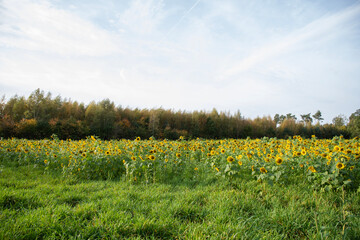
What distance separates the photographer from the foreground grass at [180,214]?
1.83 meters

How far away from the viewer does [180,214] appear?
2.33 m

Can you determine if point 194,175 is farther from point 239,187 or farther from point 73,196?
point 73,196

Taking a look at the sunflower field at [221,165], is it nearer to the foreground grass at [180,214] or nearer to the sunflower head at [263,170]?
the sunflower head at [263,170]

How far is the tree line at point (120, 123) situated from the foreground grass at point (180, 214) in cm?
610

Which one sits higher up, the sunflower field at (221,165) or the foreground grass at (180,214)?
the sunflower field at (221,165)

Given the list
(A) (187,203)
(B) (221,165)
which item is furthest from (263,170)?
(A) (187,203)

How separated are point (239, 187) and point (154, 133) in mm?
20495

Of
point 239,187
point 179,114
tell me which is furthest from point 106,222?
point 179,114

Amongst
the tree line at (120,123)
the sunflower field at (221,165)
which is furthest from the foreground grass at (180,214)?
the tree line at (120,123)

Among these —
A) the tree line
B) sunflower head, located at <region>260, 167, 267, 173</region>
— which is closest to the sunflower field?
sunflower head, located at <region>260, 167, 267, 173</region>

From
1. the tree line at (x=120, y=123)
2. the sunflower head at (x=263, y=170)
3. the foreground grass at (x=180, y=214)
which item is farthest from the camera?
the tree line at (x=120, y=123)

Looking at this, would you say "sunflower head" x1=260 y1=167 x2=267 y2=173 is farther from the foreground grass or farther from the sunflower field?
the foreground grass

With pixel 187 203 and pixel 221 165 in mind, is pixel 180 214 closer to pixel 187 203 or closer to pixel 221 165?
pixel 187 203

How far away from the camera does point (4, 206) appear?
2.38 m
